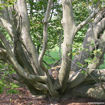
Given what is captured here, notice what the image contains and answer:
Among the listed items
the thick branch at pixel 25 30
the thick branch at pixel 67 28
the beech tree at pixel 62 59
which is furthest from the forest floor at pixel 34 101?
the thick branch at pixel 25 30

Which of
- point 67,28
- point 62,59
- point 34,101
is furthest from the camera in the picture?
point 34,101

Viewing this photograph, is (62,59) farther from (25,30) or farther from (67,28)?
(25,30)

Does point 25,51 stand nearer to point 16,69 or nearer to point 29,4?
point 16,69

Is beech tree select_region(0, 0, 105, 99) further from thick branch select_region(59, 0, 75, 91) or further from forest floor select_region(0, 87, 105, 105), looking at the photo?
forest floor select_region(0, 87, 105, 105)

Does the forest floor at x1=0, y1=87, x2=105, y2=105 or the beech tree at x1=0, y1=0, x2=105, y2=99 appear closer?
the beech tree at x1=0, y1=0, x2=105, y2=99

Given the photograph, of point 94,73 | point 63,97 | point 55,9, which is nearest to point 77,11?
point 55,9

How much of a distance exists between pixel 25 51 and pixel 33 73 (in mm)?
672

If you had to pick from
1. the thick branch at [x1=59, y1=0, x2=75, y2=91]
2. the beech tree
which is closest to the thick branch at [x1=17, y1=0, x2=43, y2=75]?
the beech tree

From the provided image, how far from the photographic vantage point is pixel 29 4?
6.75 m

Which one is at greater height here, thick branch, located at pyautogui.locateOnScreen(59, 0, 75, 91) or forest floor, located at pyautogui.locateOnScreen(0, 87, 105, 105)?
thick branch, located at pyautogui.locateOnScreen(59, 0, 75, 91)

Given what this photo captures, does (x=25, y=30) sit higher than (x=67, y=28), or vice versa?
(x=67, y=28)

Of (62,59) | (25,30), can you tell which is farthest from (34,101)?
(25,30)

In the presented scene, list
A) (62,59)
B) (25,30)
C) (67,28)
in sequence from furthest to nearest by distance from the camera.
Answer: (25,30) → (62,59) → (67,28)

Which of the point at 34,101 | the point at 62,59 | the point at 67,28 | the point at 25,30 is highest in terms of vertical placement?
the point at 67,28
